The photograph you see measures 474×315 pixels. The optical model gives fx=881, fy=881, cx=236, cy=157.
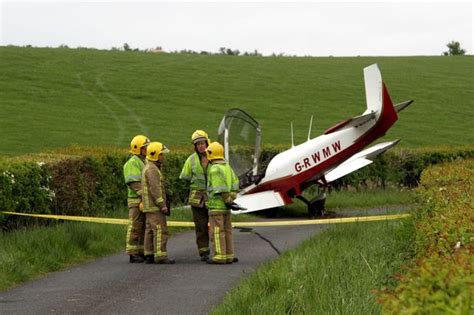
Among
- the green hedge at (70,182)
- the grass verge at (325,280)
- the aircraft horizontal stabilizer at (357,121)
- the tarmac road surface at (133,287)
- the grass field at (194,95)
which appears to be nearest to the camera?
the grass verge at (325,280)

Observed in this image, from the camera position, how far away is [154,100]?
49.3 meters

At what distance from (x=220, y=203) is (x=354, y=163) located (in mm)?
9776

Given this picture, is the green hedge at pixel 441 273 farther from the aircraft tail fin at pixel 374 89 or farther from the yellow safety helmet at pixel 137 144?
the aircraft tail fin at pixel 374 89

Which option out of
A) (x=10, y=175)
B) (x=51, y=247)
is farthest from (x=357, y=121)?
(x=51, y=247)

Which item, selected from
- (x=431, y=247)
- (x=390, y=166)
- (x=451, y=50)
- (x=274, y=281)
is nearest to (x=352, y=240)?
(x=274, y=281)

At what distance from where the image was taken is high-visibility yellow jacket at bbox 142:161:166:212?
12.9 m

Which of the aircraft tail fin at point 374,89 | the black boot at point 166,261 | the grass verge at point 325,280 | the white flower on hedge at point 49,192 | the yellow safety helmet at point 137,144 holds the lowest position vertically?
the black boot at point 166,261

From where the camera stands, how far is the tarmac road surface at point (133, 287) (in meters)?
9.38

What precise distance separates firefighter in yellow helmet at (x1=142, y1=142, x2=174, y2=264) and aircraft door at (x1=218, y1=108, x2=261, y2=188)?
184 inches

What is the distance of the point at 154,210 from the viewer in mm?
12969

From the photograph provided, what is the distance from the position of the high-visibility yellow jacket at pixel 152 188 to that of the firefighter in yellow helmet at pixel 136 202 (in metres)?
0.45

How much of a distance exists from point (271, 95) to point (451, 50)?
2207 inches

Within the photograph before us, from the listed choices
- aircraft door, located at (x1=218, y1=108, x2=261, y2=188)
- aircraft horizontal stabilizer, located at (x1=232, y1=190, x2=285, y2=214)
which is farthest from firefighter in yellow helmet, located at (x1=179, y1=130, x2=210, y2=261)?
aircraft horizontal stabilizer, located at (x1=232, y1=190, x2=285, y2=214)

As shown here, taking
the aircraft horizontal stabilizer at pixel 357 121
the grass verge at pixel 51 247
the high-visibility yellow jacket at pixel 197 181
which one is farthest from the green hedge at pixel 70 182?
the aircraft horizontal stabilizer at pixel 357 121
